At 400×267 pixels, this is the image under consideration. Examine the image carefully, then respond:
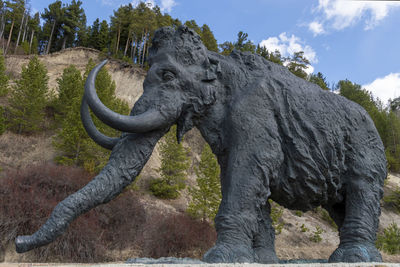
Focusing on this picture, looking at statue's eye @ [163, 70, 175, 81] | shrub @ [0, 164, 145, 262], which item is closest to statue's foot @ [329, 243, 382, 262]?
statue's eye @ [163, 70, 175, 81]

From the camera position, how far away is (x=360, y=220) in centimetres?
309

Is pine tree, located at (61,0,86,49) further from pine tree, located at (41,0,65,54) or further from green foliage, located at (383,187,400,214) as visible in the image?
green foliage, located at (383,187,400,214)

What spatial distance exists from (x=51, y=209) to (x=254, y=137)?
967 cm

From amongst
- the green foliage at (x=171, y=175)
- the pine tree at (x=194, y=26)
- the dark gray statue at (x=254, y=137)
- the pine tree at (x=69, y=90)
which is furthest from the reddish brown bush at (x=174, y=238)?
the pine tree at (x=194, y=26)

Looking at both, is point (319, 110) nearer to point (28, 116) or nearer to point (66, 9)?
point (28, 116)

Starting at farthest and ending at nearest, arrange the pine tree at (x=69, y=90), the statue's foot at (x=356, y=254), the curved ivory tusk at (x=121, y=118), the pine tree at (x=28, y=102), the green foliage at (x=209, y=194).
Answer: the pine tree at (x=69, y=90) < the pine tree at (x=28, y=102) < the green foliage at (x=209, y=194) < the statue's foot at (x=356, y=254) < the curved ivory tusk at (x=121, y=118)

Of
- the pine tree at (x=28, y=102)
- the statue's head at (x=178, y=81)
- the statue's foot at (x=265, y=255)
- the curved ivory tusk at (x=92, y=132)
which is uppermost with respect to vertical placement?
the pine tree at (x=28, y=102)

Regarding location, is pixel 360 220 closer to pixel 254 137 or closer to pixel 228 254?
pixel 254 137

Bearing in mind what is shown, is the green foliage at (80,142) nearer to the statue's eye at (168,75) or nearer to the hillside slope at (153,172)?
the hillside slope at (153,172)

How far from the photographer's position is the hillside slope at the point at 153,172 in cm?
1659

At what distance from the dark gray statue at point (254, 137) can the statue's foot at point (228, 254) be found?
39mm

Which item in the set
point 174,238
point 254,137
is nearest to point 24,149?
point 174,238

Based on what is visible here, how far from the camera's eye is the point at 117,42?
41.7 m

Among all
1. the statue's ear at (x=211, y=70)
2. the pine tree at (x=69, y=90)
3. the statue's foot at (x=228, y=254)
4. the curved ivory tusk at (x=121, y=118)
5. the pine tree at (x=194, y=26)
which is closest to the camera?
the statue's foot at (x=228, y=254)
